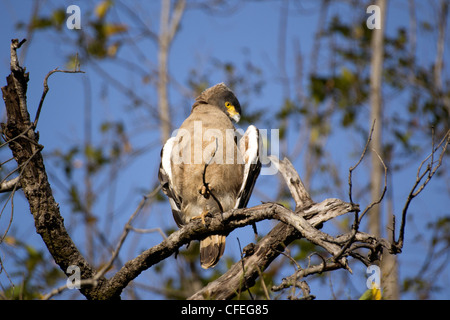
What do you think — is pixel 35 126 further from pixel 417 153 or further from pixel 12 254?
pixel 417 153

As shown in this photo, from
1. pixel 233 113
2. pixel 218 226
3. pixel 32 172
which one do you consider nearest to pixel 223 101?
pixel 233 113

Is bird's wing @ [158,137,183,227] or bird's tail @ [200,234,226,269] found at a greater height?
bird's wing @ [158,137,183,227]

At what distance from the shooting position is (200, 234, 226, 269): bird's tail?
4.31 metres

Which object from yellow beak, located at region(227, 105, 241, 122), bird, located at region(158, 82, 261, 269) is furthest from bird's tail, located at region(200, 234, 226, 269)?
yellow beak, located at region(227, 105, 241, 122)

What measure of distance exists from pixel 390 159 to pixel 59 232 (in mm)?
7616

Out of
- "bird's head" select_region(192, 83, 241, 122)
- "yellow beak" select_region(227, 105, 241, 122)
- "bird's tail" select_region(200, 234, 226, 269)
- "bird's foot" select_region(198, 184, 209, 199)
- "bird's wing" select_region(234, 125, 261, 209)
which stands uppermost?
"bird's head" select_region(192, 83, 241, 122)

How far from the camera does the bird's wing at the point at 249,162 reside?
458 cm

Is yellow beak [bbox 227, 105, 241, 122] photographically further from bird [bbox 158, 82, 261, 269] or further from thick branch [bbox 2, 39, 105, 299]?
thick branch [bbox 2, 39, 105, 299]

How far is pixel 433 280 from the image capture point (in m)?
7.05

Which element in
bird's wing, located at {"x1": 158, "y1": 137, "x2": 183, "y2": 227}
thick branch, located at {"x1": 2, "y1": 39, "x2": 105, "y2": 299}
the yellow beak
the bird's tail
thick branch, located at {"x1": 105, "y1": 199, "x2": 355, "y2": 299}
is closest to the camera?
thick branch, located at {"x1": 2, "y1": 39, "x2": 105, "y2": 299}

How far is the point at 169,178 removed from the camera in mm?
4707

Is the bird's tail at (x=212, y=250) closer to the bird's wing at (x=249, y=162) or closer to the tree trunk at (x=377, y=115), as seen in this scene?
the bird's wing at (x=249, y=162)

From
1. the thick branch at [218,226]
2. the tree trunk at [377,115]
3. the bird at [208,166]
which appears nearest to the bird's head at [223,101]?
the bird at [208,166]
